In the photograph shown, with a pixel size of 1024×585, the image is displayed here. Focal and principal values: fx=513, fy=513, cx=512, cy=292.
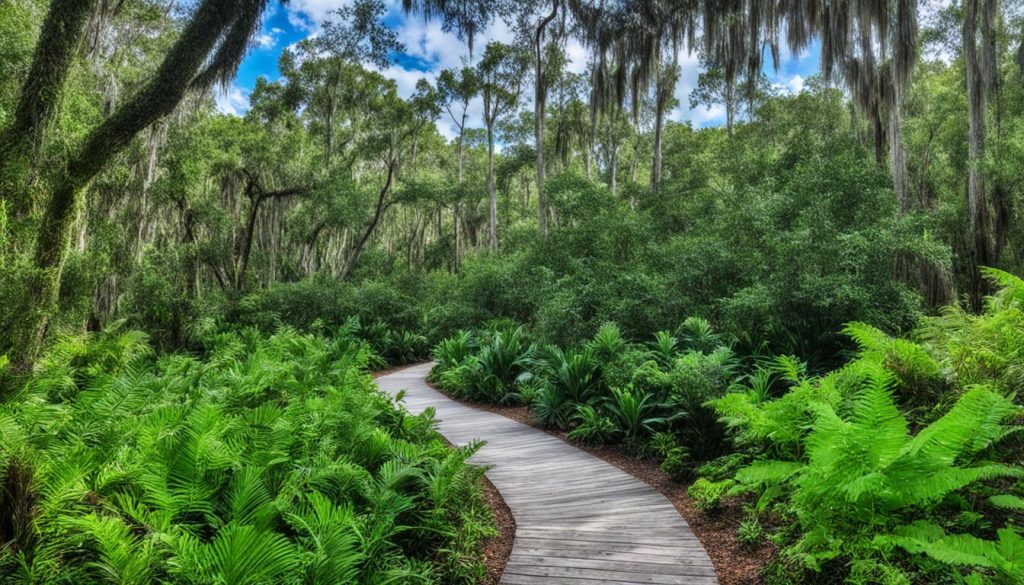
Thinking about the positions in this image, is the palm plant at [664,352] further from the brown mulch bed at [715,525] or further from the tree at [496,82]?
the tree at [496,82]

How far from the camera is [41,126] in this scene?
26.6 ft

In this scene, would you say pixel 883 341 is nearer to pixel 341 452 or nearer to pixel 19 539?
pixel 341 452

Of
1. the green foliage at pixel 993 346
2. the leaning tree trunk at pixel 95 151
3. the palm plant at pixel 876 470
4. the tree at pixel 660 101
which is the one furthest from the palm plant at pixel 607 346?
the tree at pixel 660 101

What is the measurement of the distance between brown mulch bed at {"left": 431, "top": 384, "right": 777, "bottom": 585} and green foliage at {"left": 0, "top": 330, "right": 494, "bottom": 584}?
169 centimetres

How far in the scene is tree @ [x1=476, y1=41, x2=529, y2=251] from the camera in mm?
27984

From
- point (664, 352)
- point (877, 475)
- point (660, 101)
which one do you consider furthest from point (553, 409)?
point (660, 101)

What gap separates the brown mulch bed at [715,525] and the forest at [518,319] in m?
0.03

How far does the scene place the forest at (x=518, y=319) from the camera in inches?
124

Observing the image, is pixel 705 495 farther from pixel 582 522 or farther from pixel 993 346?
pixel 993 346

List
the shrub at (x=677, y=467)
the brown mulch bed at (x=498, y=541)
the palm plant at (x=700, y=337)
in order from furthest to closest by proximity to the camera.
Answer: the palm plant at (x=700, y=337)
the shrub at (x=677, y=467)
the brown mulch bed at (x=498, y=541)

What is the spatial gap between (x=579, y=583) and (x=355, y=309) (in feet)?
54.5

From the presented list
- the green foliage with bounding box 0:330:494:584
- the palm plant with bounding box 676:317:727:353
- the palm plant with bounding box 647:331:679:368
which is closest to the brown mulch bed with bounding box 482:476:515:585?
the green foliage with bounding box 0:330:494:584

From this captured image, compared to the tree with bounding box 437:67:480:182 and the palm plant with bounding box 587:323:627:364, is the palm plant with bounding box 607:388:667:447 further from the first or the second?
the tree with bounding box 437:67:480:182

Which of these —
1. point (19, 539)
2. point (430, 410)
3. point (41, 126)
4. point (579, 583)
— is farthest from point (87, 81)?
point (579, 583)
